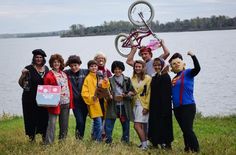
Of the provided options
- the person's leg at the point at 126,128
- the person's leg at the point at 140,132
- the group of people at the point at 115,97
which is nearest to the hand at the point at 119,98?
the group of people at the point at 115,97

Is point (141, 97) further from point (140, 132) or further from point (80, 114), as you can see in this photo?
point (80, 114)

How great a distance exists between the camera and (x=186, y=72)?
7.99 m

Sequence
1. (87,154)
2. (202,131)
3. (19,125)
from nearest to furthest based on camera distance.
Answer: (87,154), (202,131), (19,125)

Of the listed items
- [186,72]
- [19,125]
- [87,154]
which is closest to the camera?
[87,154]

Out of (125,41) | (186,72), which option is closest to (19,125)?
(125,41)

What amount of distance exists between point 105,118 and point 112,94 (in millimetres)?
534

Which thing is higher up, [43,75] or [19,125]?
[43,75]

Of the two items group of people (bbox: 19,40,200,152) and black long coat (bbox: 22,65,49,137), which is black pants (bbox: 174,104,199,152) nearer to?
group of people (bbox: 19,40,200,152)

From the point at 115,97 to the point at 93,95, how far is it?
441 millimetres

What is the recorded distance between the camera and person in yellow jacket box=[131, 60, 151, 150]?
8555 millimetres

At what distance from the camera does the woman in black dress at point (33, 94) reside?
8328mm

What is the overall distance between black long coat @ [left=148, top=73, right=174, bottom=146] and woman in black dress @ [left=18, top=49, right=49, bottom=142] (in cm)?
209

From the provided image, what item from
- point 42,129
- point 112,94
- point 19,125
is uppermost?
point 112,94

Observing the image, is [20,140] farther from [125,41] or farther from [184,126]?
[125,41]
